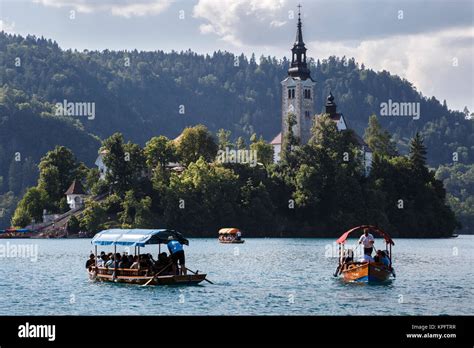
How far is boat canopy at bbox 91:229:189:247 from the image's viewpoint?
65062 millimetres

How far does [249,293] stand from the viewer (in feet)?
210

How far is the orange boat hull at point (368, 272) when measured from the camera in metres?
67.9

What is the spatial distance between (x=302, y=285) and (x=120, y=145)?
373 feet

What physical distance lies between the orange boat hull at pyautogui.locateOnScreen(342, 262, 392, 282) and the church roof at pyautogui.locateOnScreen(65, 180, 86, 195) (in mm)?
123314

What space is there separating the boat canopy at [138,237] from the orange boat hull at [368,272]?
11.7 metres

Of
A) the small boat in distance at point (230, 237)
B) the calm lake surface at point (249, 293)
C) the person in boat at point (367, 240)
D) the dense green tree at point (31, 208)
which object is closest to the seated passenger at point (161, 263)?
the calm lake surface at point (249, 293)

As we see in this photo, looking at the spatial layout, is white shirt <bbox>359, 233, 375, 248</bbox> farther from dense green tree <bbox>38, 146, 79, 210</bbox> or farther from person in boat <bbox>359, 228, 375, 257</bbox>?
dense green tree <bbox>38, 146, 79, 210</bbox>

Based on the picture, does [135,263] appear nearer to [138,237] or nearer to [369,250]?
[138,237]

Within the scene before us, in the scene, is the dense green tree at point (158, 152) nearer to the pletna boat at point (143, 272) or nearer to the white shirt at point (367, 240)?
the pletna boat at point (143, 272)

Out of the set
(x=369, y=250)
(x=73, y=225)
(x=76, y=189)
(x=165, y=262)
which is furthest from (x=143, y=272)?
(x=76, y=189)

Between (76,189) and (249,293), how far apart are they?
127 meters
